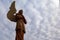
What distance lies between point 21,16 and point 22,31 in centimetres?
92

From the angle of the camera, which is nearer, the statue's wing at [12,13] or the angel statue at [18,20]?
the angel statue at [18,20]

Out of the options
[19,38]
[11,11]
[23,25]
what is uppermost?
[11,11]

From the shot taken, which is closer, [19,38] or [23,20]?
[19,38]

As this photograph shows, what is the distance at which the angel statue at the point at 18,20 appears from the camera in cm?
1244

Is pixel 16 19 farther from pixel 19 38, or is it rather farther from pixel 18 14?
pixel 19 38

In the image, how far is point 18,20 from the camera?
12977mm

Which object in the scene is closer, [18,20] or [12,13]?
[18,20]

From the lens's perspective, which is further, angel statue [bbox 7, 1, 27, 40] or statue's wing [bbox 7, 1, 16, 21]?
statue's wing [bbox 7, 1, 16, 21]

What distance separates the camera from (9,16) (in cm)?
1328

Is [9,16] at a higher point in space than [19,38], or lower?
higher

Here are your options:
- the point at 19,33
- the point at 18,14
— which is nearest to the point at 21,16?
the point at 18,14

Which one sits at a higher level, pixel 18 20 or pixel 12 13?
pixel 12 13

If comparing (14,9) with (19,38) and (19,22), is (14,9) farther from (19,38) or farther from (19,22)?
(19,38)

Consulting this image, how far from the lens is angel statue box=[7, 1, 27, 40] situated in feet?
40.8
